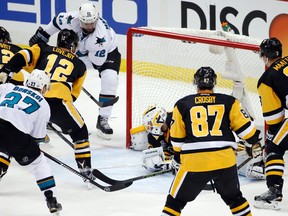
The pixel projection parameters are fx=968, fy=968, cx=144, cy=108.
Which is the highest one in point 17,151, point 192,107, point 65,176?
point 192,107

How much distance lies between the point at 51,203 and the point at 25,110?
0.56 metres

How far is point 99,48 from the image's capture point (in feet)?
24.2

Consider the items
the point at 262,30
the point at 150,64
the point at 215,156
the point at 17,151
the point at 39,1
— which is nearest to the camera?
the point at 215,156

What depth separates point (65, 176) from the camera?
6547 mm

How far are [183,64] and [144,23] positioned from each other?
135 cm

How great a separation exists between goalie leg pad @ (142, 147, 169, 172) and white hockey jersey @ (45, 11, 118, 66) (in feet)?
3.91

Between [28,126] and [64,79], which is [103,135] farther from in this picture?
[28,126]

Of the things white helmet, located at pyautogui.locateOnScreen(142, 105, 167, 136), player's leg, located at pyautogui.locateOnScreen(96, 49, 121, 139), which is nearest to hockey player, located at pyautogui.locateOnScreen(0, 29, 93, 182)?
white helmet, located at pyautogui.locateOnScreen(142, 105, 167, 136)

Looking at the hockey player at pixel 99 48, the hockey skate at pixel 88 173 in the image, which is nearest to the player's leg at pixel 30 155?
the hockey skate at pixel 88 173

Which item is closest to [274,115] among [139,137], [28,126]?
[28,126]

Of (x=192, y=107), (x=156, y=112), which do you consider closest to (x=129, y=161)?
(x=156, y=112)

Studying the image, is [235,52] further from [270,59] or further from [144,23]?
[144,23]

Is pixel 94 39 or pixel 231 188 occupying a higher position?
pixel 94 39

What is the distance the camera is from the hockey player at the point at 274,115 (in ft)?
18.5
